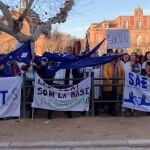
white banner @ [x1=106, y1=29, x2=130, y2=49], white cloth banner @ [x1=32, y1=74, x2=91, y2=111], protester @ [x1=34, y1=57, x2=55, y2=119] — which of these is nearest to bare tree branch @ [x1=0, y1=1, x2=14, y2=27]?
protester @ [x1=34, y1=57, x2=55, y2=119]

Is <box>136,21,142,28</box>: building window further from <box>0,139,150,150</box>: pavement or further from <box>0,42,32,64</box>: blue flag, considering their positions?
<box>0,139,150,150</box>: pavement

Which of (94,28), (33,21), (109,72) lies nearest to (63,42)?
(94,28)

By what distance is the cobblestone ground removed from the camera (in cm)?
1132

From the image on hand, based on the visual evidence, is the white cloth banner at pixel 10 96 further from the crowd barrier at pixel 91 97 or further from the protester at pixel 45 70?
the protester at pixel 45 70

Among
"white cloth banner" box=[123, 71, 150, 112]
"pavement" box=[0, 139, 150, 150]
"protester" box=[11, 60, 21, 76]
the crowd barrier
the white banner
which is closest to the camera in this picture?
"pavement" box=[0, 139, 150, 150]

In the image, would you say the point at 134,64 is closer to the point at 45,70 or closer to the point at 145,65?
the point at 145,65

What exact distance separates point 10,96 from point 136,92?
3.49 meters

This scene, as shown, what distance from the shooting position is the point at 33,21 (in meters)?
19.3

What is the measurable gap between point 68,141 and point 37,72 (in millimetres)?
3835

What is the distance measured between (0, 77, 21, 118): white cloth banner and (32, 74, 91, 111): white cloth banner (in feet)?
1.53

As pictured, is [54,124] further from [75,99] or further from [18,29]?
[18,29]

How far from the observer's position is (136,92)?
47.0 feet

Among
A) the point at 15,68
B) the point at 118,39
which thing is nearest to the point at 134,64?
the point at 118,39

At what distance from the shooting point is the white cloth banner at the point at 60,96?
14008 millimetres
